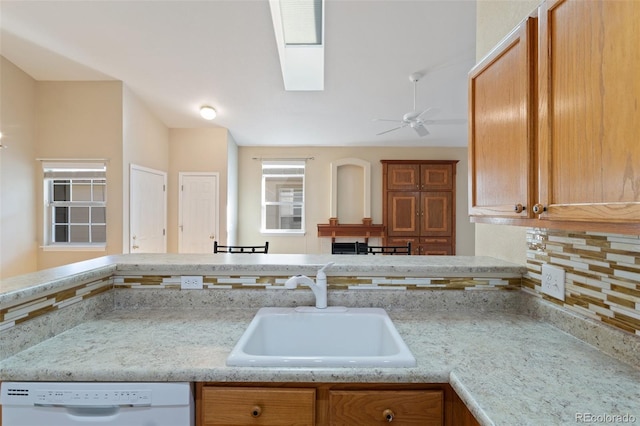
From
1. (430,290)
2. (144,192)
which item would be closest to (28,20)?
(144,192)

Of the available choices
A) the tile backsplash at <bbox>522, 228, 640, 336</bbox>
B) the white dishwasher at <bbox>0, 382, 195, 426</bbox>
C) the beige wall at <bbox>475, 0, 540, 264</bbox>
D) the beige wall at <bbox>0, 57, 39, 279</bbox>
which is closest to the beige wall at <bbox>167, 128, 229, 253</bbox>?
the beige wall at <bbox>0, 57, 39, 279</bbox>

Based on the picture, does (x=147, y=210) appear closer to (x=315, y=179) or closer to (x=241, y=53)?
(x=241, y=53)

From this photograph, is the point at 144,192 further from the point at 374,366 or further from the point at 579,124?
the point at 579,124

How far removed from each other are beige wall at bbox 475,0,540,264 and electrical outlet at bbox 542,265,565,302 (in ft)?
0.54

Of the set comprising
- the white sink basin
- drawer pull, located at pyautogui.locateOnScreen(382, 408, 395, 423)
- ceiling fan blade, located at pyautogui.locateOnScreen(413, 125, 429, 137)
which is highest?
→ ceiling fan blade, located at pyautogui.locateOnScreen(413, 125, 429, 137)

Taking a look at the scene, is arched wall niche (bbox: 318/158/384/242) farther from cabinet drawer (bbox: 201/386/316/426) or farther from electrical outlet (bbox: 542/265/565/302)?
cabinet drawer (bbox: 201/386/316/426)

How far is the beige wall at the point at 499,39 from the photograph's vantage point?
1.42 meters

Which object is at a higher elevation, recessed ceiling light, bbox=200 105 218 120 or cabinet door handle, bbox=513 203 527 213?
recessed ceiling light, bbox=200 105 218 120

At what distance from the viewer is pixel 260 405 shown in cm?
89

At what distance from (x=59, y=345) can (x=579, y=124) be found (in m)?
1.69

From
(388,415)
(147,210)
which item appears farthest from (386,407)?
(147,210)

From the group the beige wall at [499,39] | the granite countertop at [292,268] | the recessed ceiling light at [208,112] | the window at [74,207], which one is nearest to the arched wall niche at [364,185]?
the recessed ceiling light at [208,112]

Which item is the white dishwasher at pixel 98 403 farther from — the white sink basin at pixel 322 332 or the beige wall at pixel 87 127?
the beige wall at pixel 87 127

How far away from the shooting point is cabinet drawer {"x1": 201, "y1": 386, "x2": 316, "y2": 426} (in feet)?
2.91
